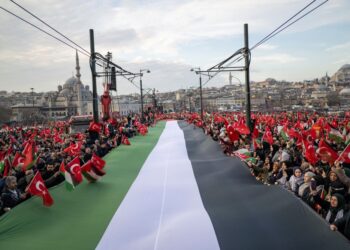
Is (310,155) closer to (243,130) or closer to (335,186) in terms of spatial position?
(335,186)

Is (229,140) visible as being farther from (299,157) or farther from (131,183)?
(131,183)

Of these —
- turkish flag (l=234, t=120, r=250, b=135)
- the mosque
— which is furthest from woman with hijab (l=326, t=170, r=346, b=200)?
the mosque

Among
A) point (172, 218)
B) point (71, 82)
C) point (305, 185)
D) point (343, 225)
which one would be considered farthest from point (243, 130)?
point (71, 82)

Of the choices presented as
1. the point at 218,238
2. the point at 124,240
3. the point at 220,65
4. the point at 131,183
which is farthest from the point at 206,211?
the point at 220,65

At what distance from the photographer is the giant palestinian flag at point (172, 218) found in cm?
563

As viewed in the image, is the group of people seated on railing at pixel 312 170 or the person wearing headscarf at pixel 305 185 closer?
the group of people seated on railing at pixel 312 170

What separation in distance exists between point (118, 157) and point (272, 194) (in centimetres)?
768

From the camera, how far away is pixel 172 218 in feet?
22.2

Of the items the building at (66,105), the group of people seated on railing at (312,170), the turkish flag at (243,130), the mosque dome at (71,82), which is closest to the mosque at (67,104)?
the building at (66,105)

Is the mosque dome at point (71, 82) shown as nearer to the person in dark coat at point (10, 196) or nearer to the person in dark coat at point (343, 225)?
the person in dark coat at point (10, 196)

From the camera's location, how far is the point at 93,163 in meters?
9.80

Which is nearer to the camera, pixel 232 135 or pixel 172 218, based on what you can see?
pixel 172 218

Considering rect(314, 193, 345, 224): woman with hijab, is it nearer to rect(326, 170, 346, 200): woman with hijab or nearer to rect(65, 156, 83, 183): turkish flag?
rect(326, 170, 346, 200): woman with hijab

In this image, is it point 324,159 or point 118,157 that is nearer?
point 324,159
